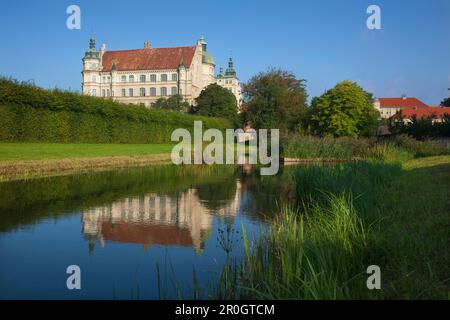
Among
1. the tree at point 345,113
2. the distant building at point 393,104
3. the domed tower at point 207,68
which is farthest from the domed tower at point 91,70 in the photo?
the distant building at point 393,104

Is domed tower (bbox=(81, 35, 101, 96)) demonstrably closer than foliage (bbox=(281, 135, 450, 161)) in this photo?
No

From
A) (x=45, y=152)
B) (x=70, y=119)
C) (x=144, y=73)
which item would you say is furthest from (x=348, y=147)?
(x=144, y=73)

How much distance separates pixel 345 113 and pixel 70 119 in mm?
22410

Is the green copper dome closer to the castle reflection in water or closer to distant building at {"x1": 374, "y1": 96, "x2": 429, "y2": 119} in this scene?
distant building at {"x1": 374, "y1": 96, "x2": 429, "y2": 119}

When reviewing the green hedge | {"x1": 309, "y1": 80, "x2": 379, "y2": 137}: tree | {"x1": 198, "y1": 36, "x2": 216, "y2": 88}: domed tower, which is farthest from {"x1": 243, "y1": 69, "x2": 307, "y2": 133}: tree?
{"x1": 198, "y1": 36, "x2": 216, "y2": 88}: domed tower

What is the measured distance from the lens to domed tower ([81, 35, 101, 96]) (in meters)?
98.2

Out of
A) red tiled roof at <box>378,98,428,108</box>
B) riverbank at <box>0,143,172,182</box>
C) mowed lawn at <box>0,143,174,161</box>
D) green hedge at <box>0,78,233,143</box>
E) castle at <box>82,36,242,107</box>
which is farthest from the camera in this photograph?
red tiled roof at <box>378,98,428,108</box>

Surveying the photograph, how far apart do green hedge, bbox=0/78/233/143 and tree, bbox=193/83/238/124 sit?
2533cm

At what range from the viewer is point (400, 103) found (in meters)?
121

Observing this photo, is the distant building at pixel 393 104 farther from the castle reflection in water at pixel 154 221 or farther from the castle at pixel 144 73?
the castle reflection in water at pixel 154 221

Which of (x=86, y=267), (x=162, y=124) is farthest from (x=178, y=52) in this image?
(x=86, y=267)

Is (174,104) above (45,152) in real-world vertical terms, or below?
above

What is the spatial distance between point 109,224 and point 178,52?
91.7 metres

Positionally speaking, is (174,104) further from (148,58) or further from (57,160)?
(57,160)
